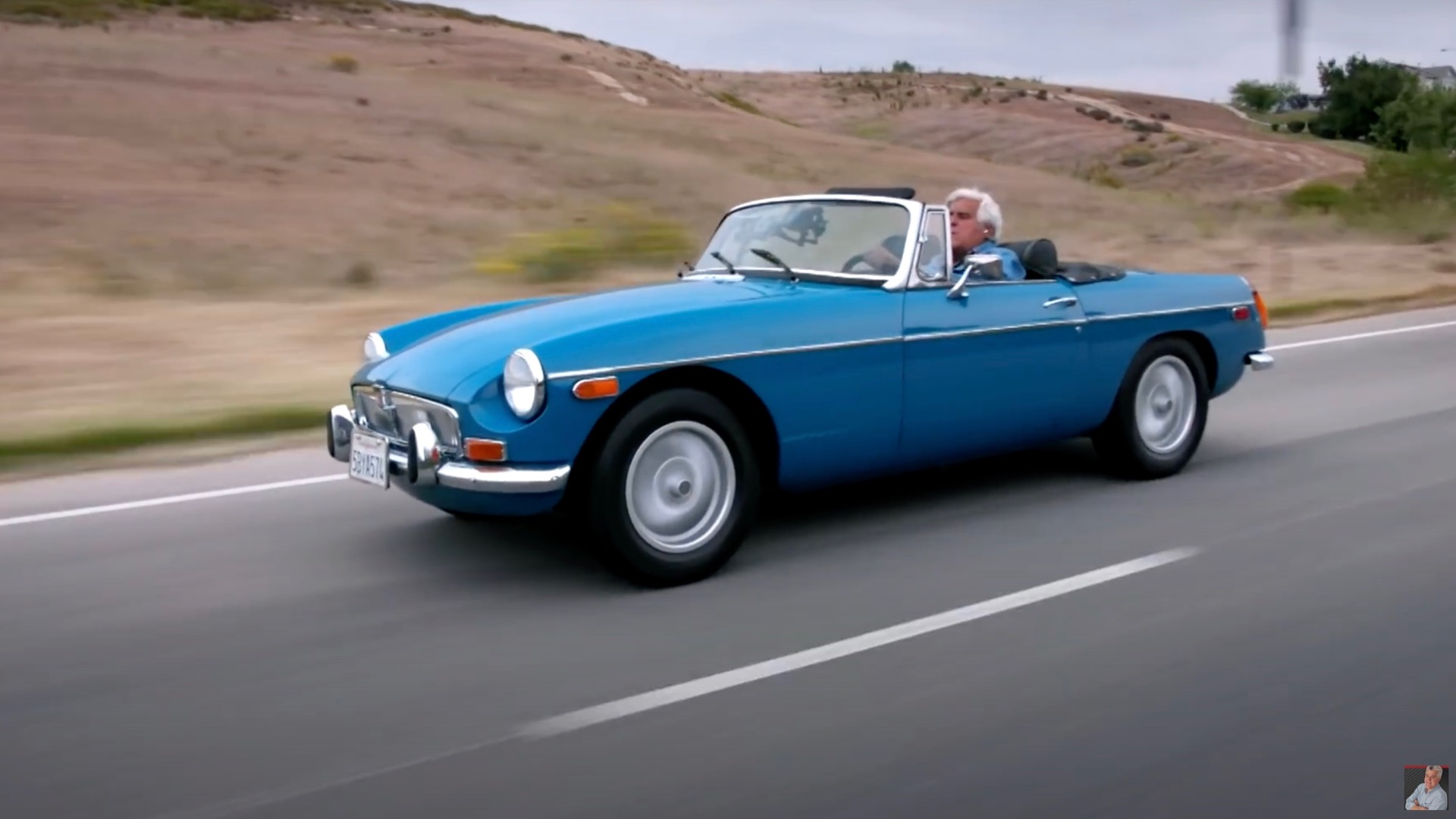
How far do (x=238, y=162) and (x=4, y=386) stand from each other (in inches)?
841

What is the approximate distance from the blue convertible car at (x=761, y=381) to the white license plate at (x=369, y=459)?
10 millimetres

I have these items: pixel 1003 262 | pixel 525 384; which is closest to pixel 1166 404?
pixel 1003 262

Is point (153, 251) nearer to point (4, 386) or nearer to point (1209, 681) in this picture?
point (4, 386)

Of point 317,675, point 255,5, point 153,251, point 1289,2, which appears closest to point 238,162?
point 153,251

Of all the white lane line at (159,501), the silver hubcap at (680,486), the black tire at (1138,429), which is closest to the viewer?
the silver hubcap at (680,486)

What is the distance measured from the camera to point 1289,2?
9578mm

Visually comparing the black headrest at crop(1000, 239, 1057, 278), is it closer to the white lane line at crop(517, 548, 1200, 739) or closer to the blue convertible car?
the blue convertible car

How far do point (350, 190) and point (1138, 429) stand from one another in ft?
76.9

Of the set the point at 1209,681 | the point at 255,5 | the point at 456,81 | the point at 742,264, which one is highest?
the point at 255,5

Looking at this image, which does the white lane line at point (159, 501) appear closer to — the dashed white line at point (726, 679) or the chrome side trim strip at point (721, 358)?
the chrome side trim strip at point (721, 358)

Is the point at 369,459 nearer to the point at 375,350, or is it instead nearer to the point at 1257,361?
the point at 375,350

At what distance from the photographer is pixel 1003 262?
669cm

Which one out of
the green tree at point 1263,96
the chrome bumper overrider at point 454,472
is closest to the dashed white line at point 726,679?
the chrome bumper overrider at point 454,472

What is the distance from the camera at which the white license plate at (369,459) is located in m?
5.35
